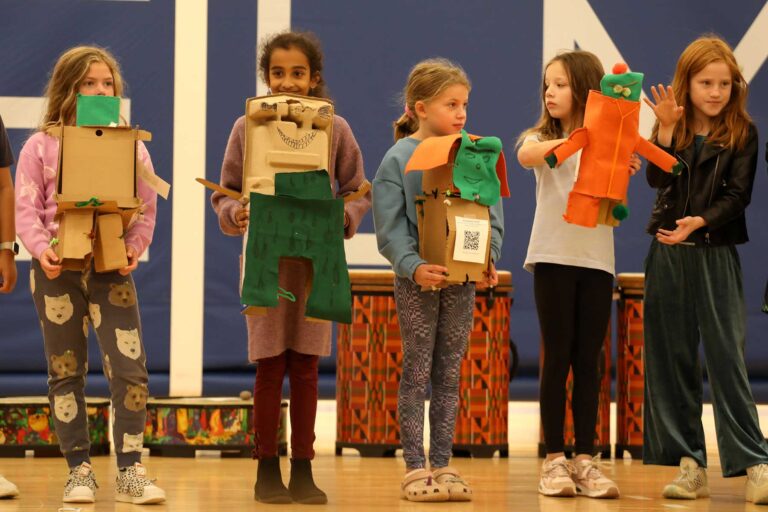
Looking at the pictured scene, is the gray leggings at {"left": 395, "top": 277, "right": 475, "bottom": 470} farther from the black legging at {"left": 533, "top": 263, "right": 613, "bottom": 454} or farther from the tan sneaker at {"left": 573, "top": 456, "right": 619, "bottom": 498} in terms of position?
the tan sneaker at {"left": 573, "top": 456, "right": 619, "bottom": 498}

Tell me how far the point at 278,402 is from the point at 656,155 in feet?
4.55

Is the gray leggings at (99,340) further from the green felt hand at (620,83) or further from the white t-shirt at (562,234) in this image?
the green felt hand at (620,83)

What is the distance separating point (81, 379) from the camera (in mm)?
3627

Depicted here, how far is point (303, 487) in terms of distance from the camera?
356cm

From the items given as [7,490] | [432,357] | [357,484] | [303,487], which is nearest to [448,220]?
[432,357]

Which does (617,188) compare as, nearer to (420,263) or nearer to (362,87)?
(420,263)

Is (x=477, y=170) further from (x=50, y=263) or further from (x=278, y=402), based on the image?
(x=50, y=263)

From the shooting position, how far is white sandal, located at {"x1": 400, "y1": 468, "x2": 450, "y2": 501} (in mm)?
3594


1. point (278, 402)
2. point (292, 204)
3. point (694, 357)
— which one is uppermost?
point (292, 204)

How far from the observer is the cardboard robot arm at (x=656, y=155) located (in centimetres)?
374

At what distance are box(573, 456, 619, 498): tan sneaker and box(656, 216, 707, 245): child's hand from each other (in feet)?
2.46

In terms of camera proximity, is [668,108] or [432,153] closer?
[432,153]

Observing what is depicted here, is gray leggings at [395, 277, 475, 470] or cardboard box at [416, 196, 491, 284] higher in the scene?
cardboard box at [416, 196, 491, 284]

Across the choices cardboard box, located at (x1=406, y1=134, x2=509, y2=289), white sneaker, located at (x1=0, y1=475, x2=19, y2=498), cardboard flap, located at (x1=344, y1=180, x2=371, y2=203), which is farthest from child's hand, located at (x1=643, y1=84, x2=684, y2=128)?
white sneaker, located at (x1=0, y1=475, x2=19, y2=498)
